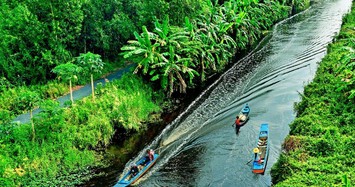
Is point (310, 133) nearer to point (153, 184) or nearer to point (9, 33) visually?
point (153, 184)

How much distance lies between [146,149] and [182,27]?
1667 cm

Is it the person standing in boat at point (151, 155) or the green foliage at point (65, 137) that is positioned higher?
the green foliage at point (65, 137)

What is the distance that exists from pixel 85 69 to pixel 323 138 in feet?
59.5

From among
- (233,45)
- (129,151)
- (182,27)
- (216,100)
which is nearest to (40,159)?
(129,151)

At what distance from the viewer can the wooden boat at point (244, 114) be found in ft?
95.2

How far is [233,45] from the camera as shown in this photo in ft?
148

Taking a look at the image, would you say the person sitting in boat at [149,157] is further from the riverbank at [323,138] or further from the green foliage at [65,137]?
the riverbank at [323,138]

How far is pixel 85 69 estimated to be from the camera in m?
29.4

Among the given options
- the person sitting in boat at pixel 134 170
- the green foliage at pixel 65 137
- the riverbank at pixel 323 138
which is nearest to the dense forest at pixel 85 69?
the green foliage at pixel 65 137

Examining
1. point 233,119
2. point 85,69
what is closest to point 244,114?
point 233,119

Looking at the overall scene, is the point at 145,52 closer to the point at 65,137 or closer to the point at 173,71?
the point at 173,71

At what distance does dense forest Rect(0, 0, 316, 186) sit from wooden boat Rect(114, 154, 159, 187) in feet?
8.83

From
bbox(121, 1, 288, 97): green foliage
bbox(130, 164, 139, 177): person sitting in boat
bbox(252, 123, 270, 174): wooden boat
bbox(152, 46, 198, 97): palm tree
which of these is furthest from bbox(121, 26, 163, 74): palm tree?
bbox(252, 123, 270, 174): wooden boat

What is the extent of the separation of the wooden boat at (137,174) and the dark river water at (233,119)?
43 centimetres
